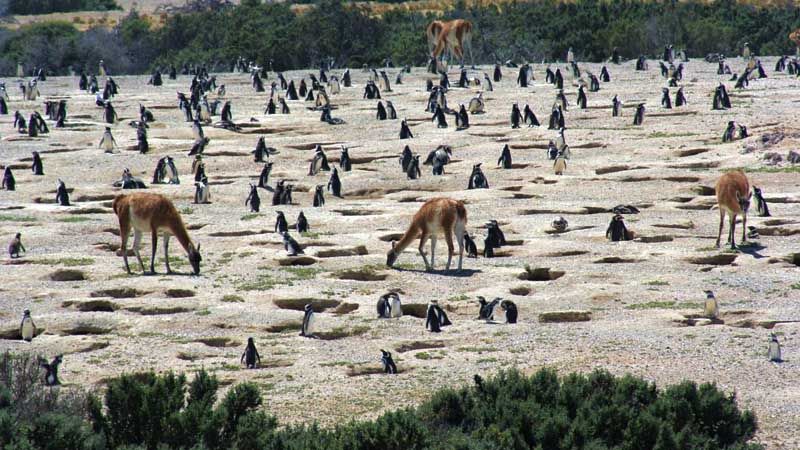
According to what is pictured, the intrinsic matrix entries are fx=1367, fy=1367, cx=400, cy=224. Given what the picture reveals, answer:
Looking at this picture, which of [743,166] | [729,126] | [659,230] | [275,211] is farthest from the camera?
[729,126]

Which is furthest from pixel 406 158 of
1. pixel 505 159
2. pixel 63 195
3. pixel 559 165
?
pixel 63 195

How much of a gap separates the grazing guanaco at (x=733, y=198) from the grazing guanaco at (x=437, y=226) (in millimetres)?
4409

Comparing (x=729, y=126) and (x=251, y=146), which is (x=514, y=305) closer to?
(x=729, y=126)

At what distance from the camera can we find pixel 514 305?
18.9m

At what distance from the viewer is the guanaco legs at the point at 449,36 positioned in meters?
50.6

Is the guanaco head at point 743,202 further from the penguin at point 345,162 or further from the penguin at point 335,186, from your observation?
the penguin at point 345,162

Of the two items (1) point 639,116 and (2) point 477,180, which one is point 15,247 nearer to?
(2) point 477,180

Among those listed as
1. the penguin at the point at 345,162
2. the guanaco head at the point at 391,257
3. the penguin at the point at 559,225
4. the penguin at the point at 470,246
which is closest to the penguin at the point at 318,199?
the penguin at the point at 345,162

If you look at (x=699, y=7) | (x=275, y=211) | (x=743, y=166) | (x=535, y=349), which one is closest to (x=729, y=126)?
(x=743, y=166)

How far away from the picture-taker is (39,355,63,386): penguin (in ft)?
51.7

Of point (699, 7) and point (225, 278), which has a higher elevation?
point (699, 7)

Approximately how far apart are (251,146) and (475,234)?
41.5 ft

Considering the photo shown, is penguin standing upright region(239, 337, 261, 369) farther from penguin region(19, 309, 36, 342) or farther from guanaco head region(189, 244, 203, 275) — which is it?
guanaco head region(189, 244, 203, 275)

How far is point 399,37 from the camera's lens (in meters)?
66.2
